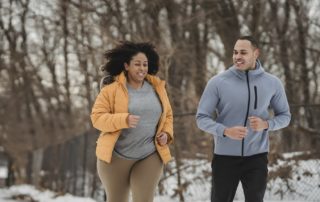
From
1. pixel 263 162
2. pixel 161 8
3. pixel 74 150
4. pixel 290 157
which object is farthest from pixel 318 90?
pixel 263 162

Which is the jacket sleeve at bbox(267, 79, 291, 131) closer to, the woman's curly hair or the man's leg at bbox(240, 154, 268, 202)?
the man's leg at bbox(240, 154, 268, 202)

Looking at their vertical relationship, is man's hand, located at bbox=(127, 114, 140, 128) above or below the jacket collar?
below

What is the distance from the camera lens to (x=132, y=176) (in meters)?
4.37

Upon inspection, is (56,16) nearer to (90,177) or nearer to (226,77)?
(90,177)

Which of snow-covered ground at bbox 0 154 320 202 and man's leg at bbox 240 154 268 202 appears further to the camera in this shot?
snow-covered ground at bbox 0 154 320 202

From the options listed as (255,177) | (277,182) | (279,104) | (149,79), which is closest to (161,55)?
(277,182)

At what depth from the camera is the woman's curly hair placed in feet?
14.7

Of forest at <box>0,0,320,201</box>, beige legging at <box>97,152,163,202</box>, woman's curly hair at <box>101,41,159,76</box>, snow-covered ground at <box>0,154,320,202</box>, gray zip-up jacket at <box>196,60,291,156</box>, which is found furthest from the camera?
forest at <box>0,0,320,201</box>

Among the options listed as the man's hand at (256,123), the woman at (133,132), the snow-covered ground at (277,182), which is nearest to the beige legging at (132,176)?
the woman at (133,132)

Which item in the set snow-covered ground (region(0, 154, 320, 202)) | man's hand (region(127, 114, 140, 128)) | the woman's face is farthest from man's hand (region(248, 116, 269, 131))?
snow-covered ground (region(0, 154, 320, 202))

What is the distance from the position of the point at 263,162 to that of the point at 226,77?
0.66 meters

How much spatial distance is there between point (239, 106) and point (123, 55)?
96 cm

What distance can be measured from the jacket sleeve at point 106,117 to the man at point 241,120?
56cm

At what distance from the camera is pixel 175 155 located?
352 inches
